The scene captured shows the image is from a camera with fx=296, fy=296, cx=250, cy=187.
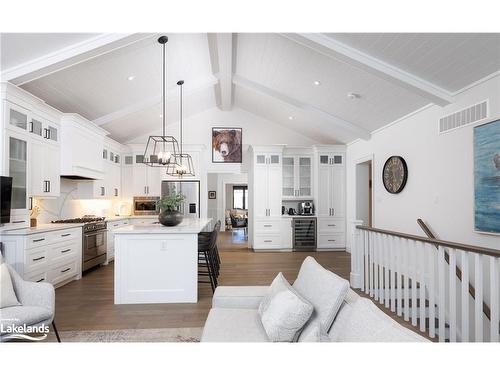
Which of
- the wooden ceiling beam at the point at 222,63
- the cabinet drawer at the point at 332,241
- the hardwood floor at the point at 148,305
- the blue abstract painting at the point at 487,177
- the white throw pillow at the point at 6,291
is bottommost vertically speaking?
the hardwood floor at the point at 148,305

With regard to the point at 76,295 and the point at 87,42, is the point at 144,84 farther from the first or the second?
the point at 76,295

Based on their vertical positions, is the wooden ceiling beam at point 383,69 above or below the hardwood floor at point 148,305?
above

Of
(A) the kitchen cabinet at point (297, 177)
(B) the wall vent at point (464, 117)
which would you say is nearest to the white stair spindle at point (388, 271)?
(B) the wall vent at point (464, 117)

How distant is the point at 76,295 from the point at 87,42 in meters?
3.09

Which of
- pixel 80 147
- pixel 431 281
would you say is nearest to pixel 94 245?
pixel 80 147

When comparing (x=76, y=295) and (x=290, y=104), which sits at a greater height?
(x=290, y=104)

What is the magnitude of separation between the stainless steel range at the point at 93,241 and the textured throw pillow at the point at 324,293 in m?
4.19

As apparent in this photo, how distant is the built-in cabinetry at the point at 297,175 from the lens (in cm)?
732

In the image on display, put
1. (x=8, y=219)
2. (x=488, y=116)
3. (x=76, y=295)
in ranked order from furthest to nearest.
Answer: (x=76, y=295), (x=8, y=219), (x=488, y=116)

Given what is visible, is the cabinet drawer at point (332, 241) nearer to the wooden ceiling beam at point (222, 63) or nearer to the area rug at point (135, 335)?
the wooden ceiling beam at point (222, 63)

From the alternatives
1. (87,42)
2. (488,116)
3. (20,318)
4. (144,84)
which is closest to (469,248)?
(488,116)

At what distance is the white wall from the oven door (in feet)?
16.3

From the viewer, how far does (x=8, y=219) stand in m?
3.32

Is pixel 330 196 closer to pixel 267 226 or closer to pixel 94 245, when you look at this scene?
pixel 267 226
